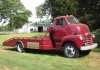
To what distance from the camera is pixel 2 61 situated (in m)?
12.7

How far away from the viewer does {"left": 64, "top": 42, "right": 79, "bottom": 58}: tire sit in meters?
14.4

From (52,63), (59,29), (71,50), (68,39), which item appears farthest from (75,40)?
(52,63)

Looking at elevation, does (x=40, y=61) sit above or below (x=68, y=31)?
below

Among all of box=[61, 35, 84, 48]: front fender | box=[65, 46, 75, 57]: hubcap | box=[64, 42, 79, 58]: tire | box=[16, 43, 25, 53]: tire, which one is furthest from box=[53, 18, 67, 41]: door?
box=[16, 43, 25, 53]: tire

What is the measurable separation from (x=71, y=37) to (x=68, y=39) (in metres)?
0.22

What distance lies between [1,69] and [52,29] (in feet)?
17.9

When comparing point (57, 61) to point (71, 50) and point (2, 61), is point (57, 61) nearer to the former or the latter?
point (71, 50)

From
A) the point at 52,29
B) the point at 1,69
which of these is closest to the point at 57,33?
the point at 52,29

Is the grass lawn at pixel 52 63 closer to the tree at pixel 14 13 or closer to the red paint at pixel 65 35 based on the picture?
the red paint at pixel 65 35

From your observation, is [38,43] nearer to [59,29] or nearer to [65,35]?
[59,29]

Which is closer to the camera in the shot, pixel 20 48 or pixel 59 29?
pixel 59 29

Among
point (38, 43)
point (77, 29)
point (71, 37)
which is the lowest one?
point (38, 43)

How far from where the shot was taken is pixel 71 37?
14.4 metres

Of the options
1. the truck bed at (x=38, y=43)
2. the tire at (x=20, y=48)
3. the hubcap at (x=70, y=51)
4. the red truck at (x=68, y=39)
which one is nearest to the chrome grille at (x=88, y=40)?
the red truck at (x=68, y=39)
